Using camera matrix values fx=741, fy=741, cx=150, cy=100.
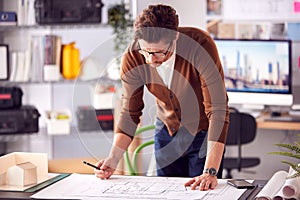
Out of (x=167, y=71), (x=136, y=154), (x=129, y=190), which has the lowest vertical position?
(x=136, y=154)

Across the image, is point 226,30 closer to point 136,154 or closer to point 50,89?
point 50,89

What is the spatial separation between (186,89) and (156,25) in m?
0.40

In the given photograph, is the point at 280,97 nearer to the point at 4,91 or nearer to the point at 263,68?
the point at 263,68

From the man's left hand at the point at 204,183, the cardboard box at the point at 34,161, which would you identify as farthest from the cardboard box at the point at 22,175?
the man's left hand at the point at 204,183

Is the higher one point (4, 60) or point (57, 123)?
point (4, 60)

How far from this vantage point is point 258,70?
527 cm

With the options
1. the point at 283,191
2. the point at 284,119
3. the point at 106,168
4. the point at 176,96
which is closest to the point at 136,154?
the point at 176,96

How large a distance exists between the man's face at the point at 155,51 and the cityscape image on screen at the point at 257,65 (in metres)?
2.57

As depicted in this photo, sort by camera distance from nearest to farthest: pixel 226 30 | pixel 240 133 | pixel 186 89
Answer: pixel 186 89 → pixel 240 133 → pixel 226 30

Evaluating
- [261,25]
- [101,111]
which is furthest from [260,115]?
[101,111]

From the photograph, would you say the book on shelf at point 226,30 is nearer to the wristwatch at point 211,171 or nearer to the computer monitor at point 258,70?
the computer monitor at point 258,70

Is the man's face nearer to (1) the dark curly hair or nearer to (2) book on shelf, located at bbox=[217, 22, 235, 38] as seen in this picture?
(1) the dark curly hair

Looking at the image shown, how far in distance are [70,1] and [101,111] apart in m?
0.83

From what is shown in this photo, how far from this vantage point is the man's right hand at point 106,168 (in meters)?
2.79
